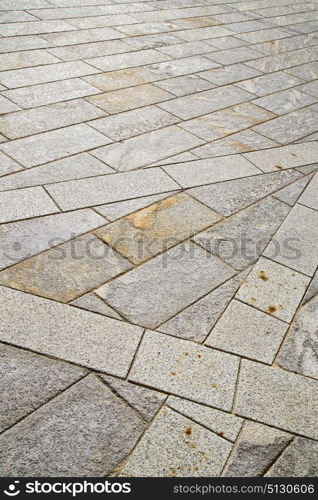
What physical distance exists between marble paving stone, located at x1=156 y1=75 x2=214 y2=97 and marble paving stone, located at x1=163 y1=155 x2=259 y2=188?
1.92 m

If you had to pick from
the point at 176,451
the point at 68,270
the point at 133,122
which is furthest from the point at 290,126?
the point at 176,451

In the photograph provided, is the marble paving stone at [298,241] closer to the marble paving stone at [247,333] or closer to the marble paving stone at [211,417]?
the marble paving stone at [247,333]

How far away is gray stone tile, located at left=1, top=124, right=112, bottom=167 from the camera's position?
209 inches

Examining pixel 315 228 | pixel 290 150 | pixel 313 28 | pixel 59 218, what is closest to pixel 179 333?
pixel 59 218

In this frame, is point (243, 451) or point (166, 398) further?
point (166, 398)

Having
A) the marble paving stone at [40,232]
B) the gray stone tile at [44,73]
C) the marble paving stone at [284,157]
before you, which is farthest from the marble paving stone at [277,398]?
the gray stone tile at [44,73]

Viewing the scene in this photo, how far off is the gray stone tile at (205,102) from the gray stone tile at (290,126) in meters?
0.73

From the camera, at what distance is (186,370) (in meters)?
3.36

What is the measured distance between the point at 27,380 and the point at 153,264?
60.7 inches

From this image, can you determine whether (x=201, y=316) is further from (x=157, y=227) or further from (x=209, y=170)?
(x=209, y=170)

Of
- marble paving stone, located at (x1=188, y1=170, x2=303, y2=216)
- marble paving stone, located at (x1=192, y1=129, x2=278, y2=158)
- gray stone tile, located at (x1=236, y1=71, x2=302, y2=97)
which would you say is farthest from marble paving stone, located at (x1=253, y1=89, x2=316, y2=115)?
marble paving stone, located at (x1=188, y1=170, x2=303, y2=216)

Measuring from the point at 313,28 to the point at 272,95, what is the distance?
490cm

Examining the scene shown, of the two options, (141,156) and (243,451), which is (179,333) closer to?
(243,451)
